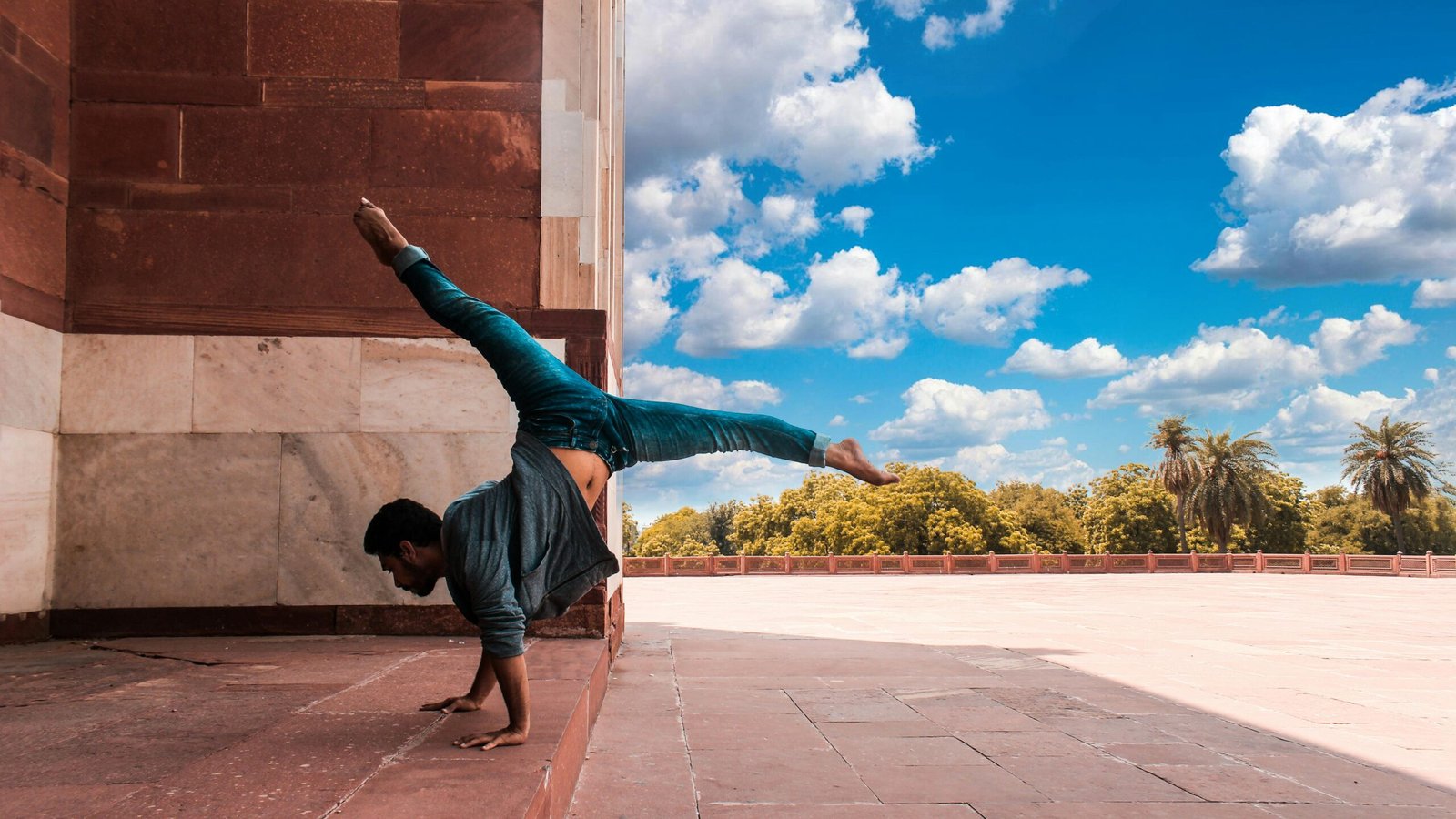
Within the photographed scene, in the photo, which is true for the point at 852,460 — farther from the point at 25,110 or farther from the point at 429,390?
the point at 25,110

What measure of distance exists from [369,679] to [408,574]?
55.5 inches

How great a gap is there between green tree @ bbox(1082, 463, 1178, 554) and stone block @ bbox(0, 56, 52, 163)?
57.6 metres

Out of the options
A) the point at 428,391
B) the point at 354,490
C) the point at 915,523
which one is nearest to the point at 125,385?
the point at 354,490

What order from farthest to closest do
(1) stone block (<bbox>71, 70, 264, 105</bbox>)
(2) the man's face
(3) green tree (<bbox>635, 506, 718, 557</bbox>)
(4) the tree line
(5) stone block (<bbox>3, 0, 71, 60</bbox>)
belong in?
(3) green tree (<bbox>635, 506, 718, 557</bbox>) < (4) the tree line < (1) stone block (<bbox>71, 70, 264, 105</bbox>) < (5) stone block (<bbox>3, 0, 71, 60</bbox>) < (2) the man's face

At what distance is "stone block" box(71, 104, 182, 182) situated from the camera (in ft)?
19.1

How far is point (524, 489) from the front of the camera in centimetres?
276

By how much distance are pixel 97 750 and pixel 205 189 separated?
438 cm

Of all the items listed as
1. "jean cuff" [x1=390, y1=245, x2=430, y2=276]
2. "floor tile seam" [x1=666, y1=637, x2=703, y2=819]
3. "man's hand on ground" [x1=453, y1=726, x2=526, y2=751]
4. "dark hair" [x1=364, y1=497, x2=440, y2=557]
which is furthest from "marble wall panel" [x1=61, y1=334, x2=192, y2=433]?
"man's hand on ground" [x1=453, y1=726, x2=526, y2=751]

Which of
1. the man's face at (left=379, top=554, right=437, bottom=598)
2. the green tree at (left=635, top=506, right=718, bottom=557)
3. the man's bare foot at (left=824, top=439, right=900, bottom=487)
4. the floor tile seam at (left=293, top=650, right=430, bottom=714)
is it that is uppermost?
the man's bare foot at (left=824, top=439, right=900, bottom=487)

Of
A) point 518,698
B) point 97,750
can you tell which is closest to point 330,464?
point 97,750

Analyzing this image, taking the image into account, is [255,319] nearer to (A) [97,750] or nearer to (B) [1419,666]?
(A) [97,750]

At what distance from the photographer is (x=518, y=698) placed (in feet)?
8.66

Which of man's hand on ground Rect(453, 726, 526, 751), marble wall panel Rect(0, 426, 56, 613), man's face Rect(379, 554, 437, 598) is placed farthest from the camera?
marble wall panel Rect(0, 426, 56, 613)

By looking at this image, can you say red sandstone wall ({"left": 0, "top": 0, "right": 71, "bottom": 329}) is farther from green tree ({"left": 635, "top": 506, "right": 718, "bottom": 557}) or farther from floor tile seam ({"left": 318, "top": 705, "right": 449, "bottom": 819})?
green tree ({"left": 635, "top": 506, "right": 718, "bottom": 557})
